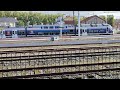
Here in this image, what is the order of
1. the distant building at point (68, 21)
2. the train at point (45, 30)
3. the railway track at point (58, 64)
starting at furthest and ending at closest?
the distant building at point (68, 21), the train at point (45, 30), the railway track at point (58, 64)

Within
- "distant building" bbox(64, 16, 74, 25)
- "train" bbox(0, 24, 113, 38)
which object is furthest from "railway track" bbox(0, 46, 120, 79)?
"distant building" bbox(64, 16, 74, 25)

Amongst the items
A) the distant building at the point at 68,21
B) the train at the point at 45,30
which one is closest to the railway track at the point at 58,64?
the train at the point at 45,30

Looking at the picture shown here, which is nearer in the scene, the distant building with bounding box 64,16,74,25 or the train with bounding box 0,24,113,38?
the train with bounding box 0,24,113,38

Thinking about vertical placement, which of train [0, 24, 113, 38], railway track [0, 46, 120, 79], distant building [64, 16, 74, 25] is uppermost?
distant building [64, 16, 74, 25]

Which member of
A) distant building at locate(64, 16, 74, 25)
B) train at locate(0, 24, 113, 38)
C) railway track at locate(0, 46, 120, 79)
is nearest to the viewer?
railway track at locate(0, 46, 120, 79)

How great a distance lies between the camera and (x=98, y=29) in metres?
52.7

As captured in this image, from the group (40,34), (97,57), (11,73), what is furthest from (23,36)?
(11,73)

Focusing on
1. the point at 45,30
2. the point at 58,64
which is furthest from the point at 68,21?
the point at 58,64

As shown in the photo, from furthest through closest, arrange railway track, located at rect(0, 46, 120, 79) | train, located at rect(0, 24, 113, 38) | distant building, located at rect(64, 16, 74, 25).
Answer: distant building, located at rect(64, 16, 74, 25), train, located at rect(0, 24, 113, 38), railway track, located at rect(0, 46, 120, 79)

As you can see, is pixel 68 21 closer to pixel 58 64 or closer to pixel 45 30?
pixel 45 30

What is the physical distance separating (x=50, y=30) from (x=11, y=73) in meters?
37.7

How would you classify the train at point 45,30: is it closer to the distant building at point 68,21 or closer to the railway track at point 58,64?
the railway track at point 58,64

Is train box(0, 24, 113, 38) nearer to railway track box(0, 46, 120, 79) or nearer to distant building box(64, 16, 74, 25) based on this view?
railway track box(0, 46, 120, 79)
